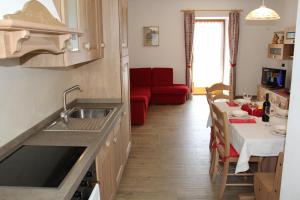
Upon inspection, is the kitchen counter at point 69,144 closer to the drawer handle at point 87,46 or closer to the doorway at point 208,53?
the drawer handle at point 87,46

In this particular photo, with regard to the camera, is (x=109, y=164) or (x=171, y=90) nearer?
(x=109, y=164)

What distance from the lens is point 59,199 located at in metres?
1.27

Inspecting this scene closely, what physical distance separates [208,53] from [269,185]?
6.28 meters

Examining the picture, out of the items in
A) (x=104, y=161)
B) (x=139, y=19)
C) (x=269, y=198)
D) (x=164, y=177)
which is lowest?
(x=164, y=177)

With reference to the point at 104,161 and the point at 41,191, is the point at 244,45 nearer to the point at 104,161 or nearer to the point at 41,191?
the point at 104,161

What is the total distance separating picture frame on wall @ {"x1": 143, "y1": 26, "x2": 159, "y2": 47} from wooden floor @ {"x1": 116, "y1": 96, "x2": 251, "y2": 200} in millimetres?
2574

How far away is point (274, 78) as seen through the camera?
6.55 m

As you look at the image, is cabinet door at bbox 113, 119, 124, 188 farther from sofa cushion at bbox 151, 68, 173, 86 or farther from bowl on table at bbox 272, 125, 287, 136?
sofa cushion at bbox 151, 68, 173, 86

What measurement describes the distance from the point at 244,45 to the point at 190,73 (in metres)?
1.63

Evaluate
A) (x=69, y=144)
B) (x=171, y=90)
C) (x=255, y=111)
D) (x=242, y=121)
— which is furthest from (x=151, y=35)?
(x=69, y=144)

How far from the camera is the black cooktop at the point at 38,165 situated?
1449 mm

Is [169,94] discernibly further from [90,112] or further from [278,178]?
[278,178]

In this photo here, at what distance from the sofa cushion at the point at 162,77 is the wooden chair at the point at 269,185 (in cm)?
509

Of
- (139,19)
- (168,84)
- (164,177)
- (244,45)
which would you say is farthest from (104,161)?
(244,45)
